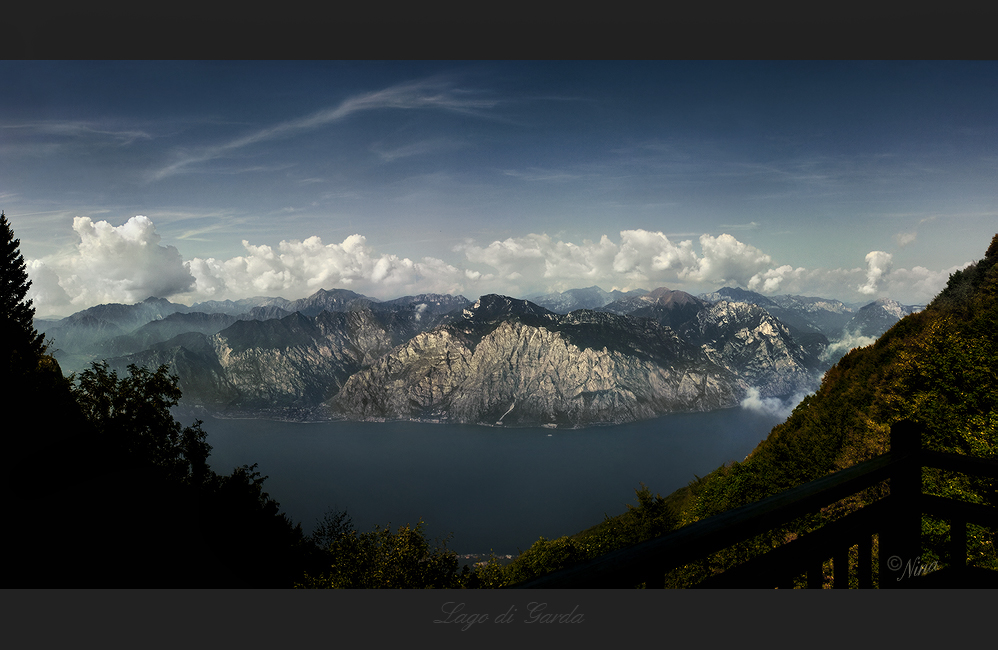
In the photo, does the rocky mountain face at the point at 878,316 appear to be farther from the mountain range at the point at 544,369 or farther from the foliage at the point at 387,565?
the foliage at the point at 387,565

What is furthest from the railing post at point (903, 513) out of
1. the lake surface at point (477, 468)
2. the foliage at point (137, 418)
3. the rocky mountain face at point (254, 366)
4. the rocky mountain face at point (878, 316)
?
the rocky mountain face at point (878, 316)

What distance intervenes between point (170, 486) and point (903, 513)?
42.7 ft

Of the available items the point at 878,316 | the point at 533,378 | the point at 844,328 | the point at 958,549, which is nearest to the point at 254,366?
the point at 533,378

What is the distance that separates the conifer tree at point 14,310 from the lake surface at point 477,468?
44479mm

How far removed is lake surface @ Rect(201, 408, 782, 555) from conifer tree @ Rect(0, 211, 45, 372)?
146 ft

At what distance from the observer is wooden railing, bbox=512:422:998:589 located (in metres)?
0.97

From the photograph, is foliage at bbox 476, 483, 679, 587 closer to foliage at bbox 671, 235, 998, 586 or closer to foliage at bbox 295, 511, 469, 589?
foliage at bbox 671, 235, 998, 586

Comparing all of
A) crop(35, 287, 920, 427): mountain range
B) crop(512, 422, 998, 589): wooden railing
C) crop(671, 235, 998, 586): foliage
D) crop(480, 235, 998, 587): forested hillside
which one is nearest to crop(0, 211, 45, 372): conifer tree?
crop(480, 235, 998, 587): forested hillside

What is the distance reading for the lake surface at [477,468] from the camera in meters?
67.8

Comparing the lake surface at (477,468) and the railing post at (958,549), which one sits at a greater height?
the railing post at (958,549)

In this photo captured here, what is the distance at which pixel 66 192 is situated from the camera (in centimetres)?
914

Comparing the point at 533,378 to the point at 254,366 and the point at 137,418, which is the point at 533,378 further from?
the point at 137,418

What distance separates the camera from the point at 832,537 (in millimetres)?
1420
